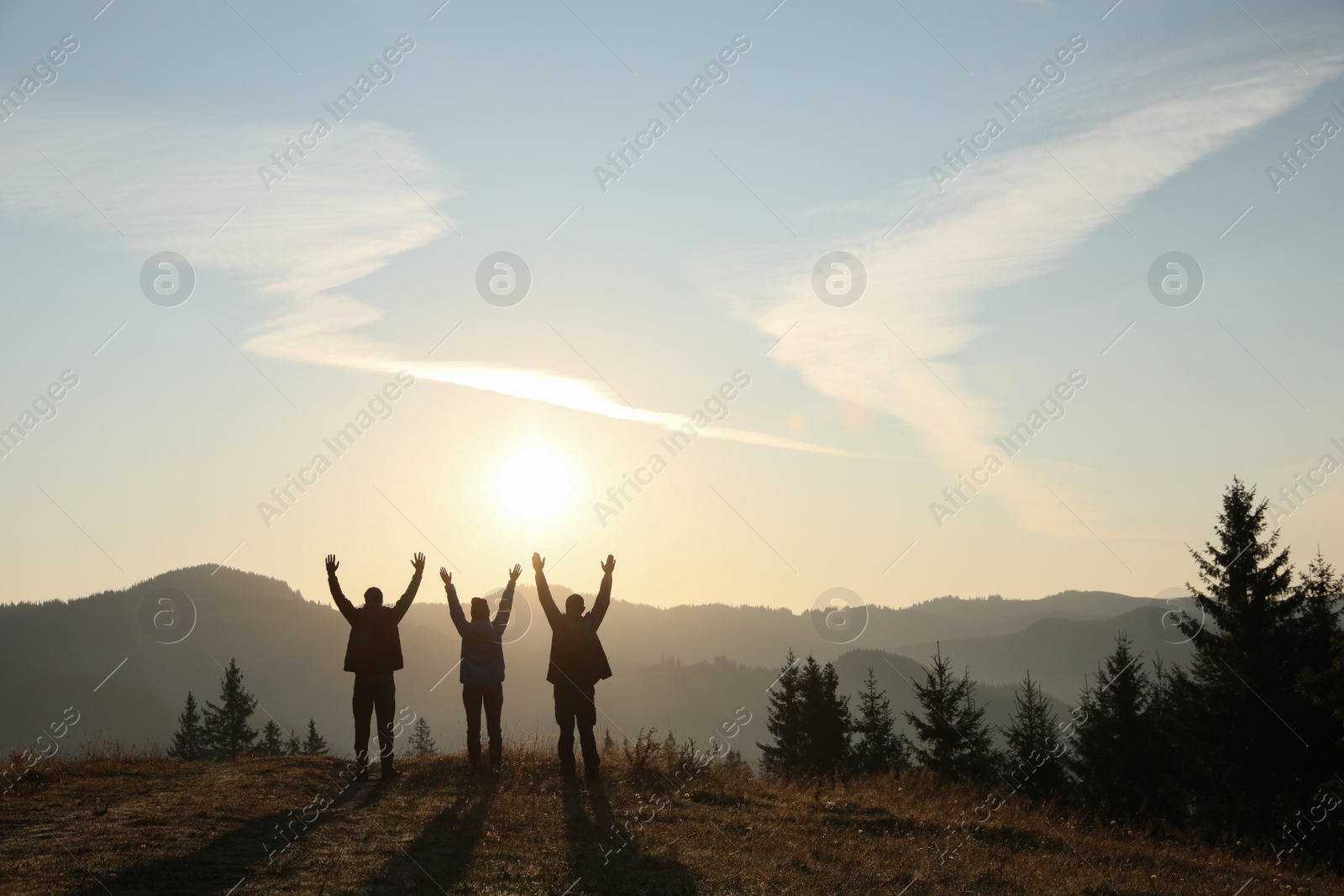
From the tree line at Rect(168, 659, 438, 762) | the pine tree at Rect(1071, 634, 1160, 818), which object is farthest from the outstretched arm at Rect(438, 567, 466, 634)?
the tree line at Rect(168, 659, 438, 762)

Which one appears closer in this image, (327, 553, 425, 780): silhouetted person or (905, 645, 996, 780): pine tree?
(327, 553, 425, 780): silhouetted person

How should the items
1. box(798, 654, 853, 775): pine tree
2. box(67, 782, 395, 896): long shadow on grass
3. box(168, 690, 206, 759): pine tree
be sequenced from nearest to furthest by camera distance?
1. box(67, 782, 395, 896): long shadow on grass
2. box(798, 654, 853, 775): pine tree
3. box(168, 690, 206, 759): pine tree

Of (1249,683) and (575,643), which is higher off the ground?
(575,643)

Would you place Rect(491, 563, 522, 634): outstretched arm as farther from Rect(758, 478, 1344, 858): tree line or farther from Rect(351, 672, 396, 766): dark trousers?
Rect(758, 478, 1344, 858): tree line

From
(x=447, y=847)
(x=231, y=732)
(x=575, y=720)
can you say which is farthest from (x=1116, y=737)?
(x=231, y=732)

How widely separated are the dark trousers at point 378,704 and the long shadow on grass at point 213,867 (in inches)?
91.3

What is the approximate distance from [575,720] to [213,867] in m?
5.54

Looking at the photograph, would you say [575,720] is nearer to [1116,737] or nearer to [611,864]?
[611,864]

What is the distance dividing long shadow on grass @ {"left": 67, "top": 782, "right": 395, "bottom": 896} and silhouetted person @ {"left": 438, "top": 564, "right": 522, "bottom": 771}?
314 centimetres

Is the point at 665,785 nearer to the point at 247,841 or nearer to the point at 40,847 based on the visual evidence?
the point at 247,841

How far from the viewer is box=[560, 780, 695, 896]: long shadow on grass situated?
8117 millimetres

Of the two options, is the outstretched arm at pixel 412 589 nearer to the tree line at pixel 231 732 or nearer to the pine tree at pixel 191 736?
the tree line at pixel 231 732

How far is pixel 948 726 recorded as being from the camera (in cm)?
4406

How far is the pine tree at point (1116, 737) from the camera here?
4166 centimetres
